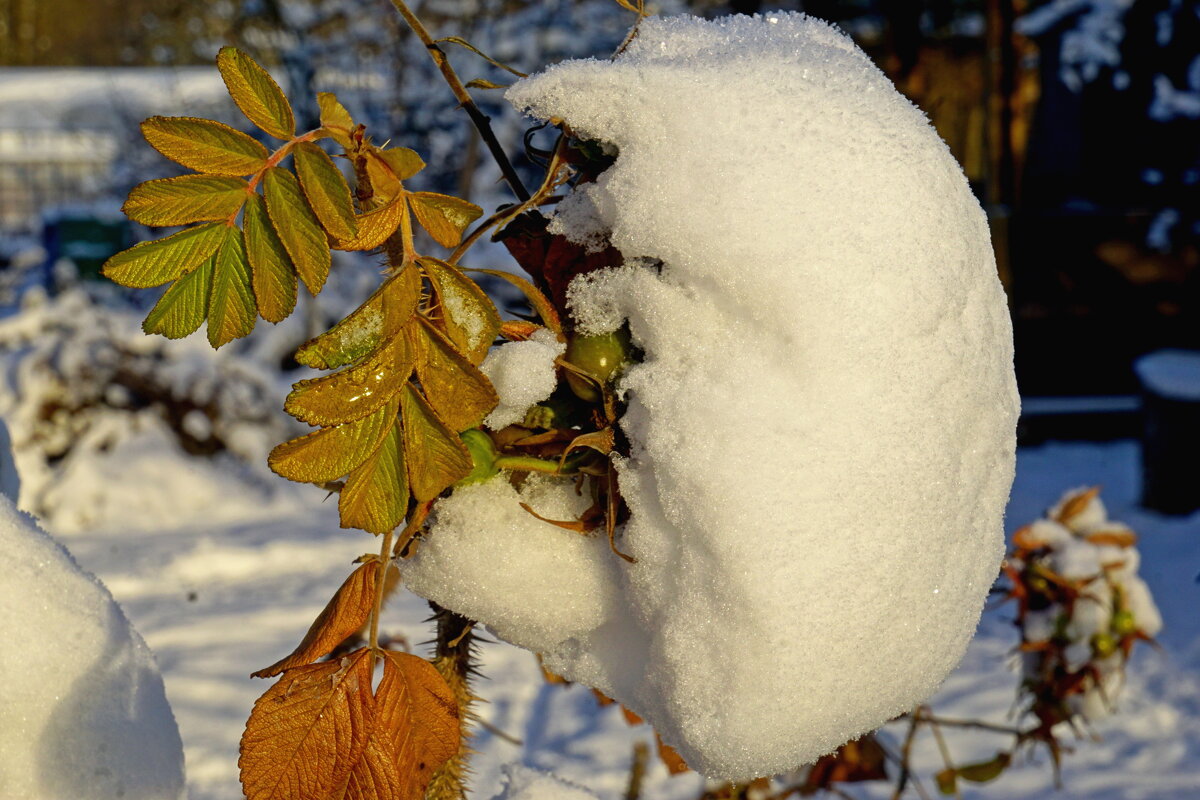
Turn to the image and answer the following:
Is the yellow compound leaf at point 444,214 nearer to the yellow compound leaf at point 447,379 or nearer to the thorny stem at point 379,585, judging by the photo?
the yellow compound leaf at point 447,379

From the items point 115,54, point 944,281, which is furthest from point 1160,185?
point 115,54

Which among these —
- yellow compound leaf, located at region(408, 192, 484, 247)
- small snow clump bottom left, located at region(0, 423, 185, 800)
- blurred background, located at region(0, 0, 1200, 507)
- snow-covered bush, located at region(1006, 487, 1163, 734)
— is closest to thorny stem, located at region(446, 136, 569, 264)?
yellow compound leaf, located at region(408, 192, 484, 247)

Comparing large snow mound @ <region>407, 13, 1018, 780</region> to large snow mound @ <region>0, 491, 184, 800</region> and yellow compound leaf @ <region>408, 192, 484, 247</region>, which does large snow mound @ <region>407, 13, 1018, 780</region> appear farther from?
large snow mound @ <region>0, 491, 184, 800</region>

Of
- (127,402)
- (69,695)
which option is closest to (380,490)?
(69,695)

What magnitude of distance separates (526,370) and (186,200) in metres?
0.20

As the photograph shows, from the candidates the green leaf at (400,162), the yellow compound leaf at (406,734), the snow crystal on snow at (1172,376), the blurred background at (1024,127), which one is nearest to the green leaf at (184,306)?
the green leaf at (400,162)

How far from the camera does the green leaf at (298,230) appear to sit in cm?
55

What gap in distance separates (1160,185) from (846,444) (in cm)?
581

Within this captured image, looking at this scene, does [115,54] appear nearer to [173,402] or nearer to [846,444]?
[173,402]

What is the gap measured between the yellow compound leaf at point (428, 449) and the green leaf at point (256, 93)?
159 millimetres

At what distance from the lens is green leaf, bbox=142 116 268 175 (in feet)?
1.80

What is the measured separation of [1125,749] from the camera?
7.92 ft

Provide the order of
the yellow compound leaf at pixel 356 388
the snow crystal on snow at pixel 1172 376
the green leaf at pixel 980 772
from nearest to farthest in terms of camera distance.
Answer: the yellow compound leaf at pixel 356 388 → the green leaf at pixel 980 772 → the snow crystal on snow at pixel 1172 376

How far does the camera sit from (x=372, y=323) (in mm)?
546
